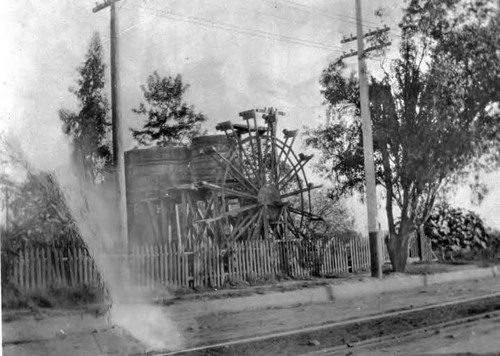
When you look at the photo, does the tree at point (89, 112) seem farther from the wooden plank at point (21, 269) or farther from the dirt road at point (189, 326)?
the dirt road at point (189, 326)

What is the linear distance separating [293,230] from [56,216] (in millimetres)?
12420

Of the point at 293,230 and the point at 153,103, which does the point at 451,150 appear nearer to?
the point at 293,230

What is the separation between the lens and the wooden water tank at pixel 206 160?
69.2 feet

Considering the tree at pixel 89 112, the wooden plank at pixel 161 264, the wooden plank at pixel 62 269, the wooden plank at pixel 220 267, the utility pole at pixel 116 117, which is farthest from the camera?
the wooden plank at pixel 220 267

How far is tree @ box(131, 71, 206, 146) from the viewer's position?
17091 mm

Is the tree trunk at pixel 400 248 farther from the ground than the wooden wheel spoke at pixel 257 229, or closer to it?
closer to it

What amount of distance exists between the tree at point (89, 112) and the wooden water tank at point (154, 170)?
7880 mm

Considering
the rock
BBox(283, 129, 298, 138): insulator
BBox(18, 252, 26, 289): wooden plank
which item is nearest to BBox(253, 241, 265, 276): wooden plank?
BBox(283, 129, 298, 138): insulator

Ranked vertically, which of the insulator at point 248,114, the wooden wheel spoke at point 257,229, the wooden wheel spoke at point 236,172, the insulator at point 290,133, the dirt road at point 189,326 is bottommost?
the dirt road at point 189,326

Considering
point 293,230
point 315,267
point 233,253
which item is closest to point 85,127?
point 233,253

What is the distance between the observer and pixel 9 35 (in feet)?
16.0

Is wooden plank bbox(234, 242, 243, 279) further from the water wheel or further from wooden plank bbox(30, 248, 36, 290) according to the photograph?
wooden plank bbox(30, 248, 36, 290)

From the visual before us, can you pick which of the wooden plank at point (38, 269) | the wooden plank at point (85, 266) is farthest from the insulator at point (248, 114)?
the wooden plank at point (38, 269)

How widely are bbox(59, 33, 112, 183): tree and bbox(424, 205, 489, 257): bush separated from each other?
2042 centimetres
